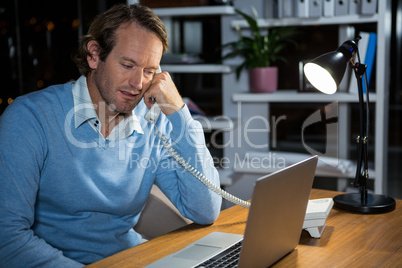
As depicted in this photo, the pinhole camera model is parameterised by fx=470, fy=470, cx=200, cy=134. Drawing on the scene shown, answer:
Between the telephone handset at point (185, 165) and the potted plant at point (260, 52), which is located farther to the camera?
the potted plant at point (260, 52)

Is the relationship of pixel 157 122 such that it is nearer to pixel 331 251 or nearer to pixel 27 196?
pixel 27 196

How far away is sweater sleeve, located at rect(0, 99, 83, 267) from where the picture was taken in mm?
1196

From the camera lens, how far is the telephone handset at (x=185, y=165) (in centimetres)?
147

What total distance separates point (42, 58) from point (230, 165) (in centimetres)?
161

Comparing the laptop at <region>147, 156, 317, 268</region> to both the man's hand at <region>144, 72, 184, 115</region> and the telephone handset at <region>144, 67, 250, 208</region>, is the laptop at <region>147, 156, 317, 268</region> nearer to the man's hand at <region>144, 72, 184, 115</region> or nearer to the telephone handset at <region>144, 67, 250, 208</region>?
the telephone handset at <region>144, 67, 250, 208</region>

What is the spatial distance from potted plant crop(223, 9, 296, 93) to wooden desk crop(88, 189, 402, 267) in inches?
58.2

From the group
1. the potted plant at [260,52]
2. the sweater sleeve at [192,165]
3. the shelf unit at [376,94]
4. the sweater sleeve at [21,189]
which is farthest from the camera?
the potted plant at [260,52]

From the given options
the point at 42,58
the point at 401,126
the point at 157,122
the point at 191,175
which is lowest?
the point at 401,126

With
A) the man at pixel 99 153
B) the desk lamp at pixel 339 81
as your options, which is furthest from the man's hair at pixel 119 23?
the desk lamp at pixel 339 81

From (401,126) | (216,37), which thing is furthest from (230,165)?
(401,126)

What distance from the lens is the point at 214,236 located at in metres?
1.27

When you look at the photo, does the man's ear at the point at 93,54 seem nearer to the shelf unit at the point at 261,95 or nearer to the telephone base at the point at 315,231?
the telephone base at the point at 315,231

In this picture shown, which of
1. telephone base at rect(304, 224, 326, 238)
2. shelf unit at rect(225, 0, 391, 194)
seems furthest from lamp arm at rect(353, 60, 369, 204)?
shelf unit at rect(225, 0, 391, 194)

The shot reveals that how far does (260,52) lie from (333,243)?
1.81m
